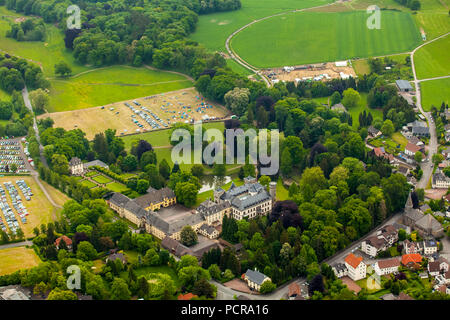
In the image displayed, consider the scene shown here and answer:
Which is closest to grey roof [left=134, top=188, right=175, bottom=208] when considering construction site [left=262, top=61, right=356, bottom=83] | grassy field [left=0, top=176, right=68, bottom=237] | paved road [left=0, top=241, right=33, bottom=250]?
grassy field [left=0, top=176, right=68, bottom=237]

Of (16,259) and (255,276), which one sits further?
(16,259)

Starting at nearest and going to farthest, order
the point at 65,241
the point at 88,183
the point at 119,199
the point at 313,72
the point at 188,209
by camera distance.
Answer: the point at 65,241 < the point at 119,199 < the point at 188,209 < the point at 88,183 < the point at 313,72

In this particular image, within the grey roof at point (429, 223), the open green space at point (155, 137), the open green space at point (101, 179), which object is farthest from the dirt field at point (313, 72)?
the grey roof at point (429, 223)

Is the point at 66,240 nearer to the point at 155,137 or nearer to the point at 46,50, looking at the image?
the point at 155,137

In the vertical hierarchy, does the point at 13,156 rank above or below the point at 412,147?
below

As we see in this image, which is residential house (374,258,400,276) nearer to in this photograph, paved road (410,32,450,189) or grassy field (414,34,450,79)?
paved road (410,32,450,189)

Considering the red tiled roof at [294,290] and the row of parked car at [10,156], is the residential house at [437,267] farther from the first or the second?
the row of parked car at [10,156]

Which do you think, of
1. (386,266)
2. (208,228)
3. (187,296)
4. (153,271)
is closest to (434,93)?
(386,266)
